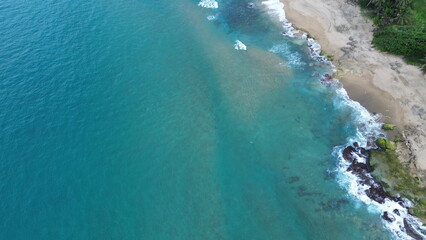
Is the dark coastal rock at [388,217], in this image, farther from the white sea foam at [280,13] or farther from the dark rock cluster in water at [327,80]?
the white sea foam at [280,13]

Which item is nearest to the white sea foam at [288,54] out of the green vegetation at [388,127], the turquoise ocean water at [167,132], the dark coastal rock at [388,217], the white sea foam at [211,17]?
the turquoise ocean water at [167,132]

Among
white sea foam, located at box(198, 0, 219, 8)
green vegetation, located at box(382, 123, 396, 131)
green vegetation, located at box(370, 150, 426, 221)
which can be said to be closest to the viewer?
green vegetation, located at box(370, 150, 426, 221)

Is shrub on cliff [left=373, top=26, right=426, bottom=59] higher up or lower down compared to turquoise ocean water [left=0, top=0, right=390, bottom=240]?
higher up

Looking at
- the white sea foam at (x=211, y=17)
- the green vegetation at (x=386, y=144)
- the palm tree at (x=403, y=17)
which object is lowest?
the green vegetation at (x=386, y=144)

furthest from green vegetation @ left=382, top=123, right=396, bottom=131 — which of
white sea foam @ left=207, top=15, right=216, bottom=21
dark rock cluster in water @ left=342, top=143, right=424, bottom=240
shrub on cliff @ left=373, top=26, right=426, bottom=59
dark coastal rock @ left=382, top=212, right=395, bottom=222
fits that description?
white sea foam @ left=207, top=15, right=216, bottom=21

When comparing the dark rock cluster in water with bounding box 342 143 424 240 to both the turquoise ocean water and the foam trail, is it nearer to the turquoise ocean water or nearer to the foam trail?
the foam trail

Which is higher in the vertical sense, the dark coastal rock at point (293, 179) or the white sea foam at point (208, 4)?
the white sea foam at point (208, 4)

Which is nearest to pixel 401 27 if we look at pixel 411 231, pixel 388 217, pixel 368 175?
pixel 368 175
